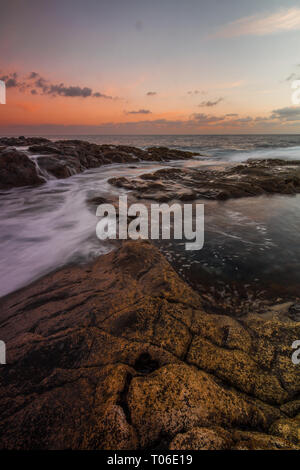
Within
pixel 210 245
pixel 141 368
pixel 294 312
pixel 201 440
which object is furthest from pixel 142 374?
→ pixel 210 245

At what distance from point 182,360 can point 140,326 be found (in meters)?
0.54

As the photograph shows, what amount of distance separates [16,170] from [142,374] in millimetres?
11774

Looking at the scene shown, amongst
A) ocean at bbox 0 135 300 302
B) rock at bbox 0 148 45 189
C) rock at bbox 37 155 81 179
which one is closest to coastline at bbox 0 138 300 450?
ocean at bbox 0 135 300 302

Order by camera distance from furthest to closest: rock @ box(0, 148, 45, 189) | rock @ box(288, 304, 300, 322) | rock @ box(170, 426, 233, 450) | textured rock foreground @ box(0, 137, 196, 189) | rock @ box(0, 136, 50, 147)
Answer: rock @ box(0, 136, 50, 147), textured rock foreground @ box(0, 137, 196, 189), rock @ box(0, 148, 45, 189), rock @ box(288, 304, 300, 322), rock @ box(170, 426, 233, 450)

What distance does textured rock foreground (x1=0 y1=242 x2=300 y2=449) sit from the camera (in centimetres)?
142

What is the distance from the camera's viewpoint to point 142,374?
1820 millimetres

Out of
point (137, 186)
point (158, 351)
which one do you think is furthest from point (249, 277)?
point (137, 186)

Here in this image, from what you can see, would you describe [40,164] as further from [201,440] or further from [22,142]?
[22,142]

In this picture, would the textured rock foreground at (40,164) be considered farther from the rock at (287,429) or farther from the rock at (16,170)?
the rock at (287,429)

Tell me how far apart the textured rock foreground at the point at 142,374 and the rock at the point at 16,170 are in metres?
9.49

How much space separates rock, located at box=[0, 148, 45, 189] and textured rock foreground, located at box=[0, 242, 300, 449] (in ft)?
31.1

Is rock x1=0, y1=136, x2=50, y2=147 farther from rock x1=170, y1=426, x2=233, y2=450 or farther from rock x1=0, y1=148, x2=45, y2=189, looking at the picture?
rock x1=170, y1=426, x2=233, y2=450

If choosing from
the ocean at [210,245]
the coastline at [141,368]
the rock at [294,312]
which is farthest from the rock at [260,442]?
the ocean at [210,245]
